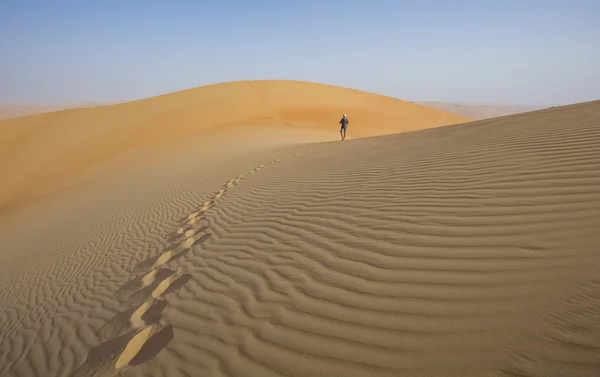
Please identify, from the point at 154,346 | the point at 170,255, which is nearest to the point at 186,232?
the point at 170,255

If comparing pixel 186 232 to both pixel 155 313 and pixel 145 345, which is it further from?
pixel 145 345

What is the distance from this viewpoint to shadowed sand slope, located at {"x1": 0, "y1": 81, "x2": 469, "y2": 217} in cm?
1983

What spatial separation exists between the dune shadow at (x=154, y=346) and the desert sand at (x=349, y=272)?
15mm

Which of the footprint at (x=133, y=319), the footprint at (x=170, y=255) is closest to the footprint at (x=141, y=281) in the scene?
the footprint at (x=170, y=255)

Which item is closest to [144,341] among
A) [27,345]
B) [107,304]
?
[107,304]

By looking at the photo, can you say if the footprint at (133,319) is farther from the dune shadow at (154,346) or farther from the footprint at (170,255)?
the footprint at (170,255)

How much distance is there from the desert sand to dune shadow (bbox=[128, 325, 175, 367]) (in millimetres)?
15

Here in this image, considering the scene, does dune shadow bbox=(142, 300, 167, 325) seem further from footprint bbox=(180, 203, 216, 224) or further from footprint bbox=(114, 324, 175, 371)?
footprint bbox=(180, 203, 216, 224)

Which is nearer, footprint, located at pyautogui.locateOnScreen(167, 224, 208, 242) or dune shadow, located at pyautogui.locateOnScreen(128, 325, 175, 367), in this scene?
dune shadow, located at pyautogui.locateOnScreen(128, 325, 175, 367)

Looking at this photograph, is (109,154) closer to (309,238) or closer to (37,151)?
(37,151)

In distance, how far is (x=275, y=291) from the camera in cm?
336

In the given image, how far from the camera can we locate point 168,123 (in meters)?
26.2

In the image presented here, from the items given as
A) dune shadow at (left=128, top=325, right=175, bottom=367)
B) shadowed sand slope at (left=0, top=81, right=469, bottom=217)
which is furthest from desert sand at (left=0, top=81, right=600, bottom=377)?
shadowed sand slope at (left=0, top=81, right=469, bottom=217)

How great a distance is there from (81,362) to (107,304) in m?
1.16
